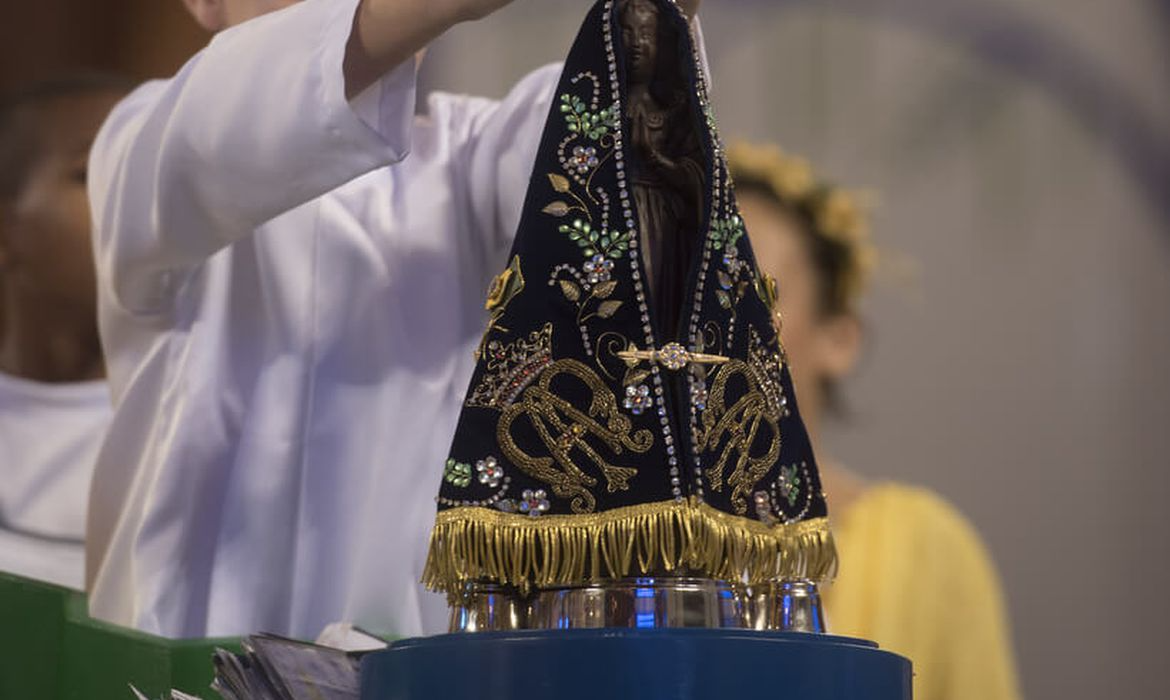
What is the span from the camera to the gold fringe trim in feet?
3.95

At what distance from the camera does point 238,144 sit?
162cm

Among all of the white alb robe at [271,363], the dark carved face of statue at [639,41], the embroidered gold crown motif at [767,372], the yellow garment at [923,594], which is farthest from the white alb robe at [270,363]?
the yellow garment at [923,594]

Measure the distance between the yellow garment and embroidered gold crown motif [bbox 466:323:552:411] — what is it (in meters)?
2.18

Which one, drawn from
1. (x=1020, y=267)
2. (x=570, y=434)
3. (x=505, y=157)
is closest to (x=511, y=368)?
(x=570, y=434)

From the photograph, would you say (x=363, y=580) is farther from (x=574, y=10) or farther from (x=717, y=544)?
(x=574, y=10)

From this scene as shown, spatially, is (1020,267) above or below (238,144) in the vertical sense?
above

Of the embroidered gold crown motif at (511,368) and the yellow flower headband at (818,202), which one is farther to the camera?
the yellow flower headband at (818,202)

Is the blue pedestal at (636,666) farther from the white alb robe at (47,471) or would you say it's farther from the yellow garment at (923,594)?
the yellow garment at (923,594)

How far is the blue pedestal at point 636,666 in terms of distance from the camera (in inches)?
43.6

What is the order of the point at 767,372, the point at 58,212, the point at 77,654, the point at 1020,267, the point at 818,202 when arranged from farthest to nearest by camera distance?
1. the point at 1020,267
2. the point at 818,202
3. the point at 58,212
4. the point at 77,654
5. the point at 767,372

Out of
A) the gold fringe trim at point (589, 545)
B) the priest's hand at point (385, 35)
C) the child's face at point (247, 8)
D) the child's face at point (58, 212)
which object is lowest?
the gold fringe trim at point (589, 545)

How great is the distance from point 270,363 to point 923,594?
7.01ft

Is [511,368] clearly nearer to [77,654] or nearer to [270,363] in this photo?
[270,363]

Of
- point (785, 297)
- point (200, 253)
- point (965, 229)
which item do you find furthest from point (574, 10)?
point (200, 253)
